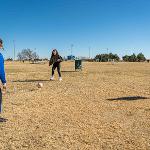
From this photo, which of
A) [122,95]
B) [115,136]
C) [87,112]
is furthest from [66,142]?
[122,95]

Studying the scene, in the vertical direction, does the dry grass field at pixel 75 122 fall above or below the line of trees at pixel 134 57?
below

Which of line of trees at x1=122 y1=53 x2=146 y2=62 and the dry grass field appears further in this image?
line of trees at x1=122 y1=53 x2=146 y2=62

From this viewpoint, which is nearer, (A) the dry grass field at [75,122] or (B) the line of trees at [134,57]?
(A) the dry grass field at [75,122]

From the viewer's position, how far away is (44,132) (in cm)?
827

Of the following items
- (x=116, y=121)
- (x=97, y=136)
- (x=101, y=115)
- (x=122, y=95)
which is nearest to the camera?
(x=97, y=136)

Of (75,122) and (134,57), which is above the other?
(134,57)

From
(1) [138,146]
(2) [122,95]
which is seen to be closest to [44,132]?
(1) [138,146]

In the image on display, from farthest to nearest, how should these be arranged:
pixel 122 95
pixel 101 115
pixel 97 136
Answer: pixel 122 95 → pixel 101 115 → pixel 97 136

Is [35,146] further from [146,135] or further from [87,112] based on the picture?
[87,112]

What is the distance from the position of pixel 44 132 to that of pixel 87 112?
265cm

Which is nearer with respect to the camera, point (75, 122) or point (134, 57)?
point (75, 122)

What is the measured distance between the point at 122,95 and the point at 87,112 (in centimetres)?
411

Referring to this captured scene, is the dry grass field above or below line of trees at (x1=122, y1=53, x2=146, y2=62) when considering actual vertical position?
below

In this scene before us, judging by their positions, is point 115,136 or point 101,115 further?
point 101,115
